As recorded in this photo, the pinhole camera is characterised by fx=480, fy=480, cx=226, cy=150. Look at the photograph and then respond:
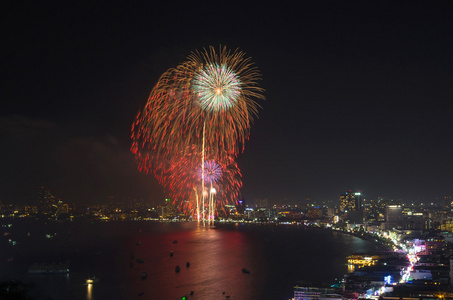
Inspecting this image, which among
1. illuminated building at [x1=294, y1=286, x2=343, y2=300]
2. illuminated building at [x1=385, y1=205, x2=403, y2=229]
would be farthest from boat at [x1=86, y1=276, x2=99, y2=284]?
illuminated building at [x1=385, y1=205, x2=403, y2=229]

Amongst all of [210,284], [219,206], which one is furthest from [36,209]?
[210,284]

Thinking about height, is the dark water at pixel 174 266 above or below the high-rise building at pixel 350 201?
below

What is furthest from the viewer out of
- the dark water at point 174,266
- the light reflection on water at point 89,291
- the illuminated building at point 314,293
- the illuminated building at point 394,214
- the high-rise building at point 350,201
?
the high-rise building at point 350,201

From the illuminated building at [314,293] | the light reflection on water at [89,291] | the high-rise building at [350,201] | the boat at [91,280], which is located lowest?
the light reflection on water at [89,291]

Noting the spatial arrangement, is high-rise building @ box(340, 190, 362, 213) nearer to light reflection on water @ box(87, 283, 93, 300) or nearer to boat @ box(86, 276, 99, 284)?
boat @ box(86, 276, 99, 284)

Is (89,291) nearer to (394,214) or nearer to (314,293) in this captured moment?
(314,293)

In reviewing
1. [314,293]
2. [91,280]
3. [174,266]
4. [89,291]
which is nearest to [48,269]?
[91,280]

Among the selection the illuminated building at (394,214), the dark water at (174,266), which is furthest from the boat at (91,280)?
the illuminated building at (394,214)

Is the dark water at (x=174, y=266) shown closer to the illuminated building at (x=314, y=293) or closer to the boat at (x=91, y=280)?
the boat at (x=91, y=280)

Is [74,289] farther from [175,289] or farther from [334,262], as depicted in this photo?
[334,262]
